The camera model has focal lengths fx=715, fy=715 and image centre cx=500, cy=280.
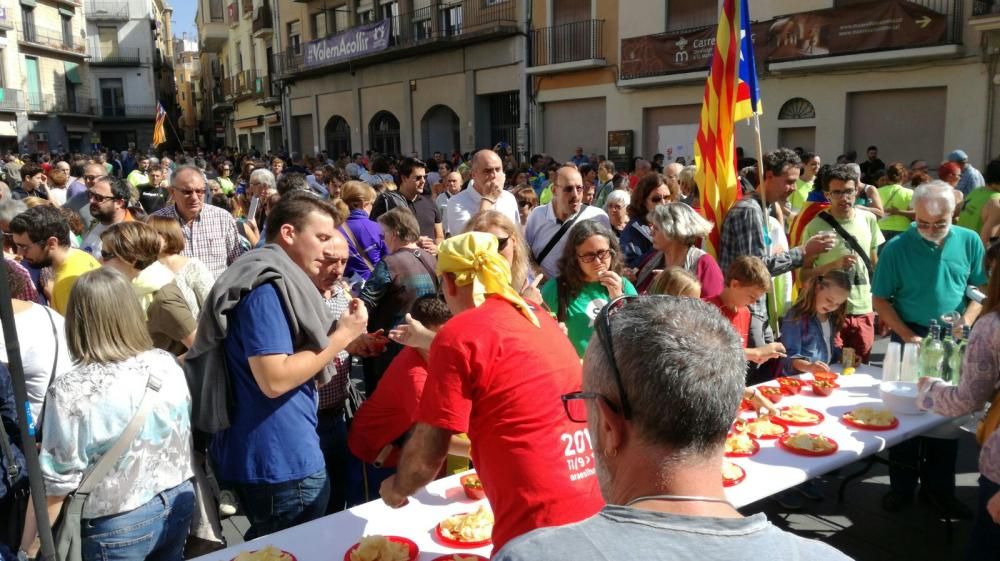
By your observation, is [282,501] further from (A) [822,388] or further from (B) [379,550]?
(A) [822,388]

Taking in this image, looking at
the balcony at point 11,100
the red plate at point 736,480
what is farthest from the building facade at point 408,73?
the red plate at point 736,480

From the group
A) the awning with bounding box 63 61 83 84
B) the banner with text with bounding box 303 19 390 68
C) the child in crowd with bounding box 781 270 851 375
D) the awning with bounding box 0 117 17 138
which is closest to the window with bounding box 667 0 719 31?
the banner with text with bounding box 303 19 390 68

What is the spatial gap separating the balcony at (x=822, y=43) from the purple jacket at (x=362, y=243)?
11.3 metres

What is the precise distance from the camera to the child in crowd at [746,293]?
3.91m

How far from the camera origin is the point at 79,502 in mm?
2307

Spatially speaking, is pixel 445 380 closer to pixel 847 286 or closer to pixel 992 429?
pixel 992 429

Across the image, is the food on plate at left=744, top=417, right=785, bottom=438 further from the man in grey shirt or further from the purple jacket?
the purple jacket

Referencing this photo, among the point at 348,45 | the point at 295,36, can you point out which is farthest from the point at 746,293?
the point at 295,36

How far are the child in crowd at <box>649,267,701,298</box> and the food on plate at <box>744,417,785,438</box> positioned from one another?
0.70m

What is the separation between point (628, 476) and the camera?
1.21 meters

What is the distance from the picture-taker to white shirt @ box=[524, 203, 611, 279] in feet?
17.9

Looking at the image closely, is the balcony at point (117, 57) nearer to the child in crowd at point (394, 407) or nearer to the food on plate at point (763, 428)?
the child in crowd at point (394, 407)

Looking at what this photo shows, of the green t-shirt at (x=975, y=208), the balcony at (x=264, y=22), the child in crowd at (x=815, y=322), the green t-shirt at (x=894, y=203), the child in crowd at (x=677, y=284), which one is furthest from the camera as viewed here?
the balcony at (x=264, y=22)

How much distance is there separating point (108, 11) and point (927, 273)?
165ft
